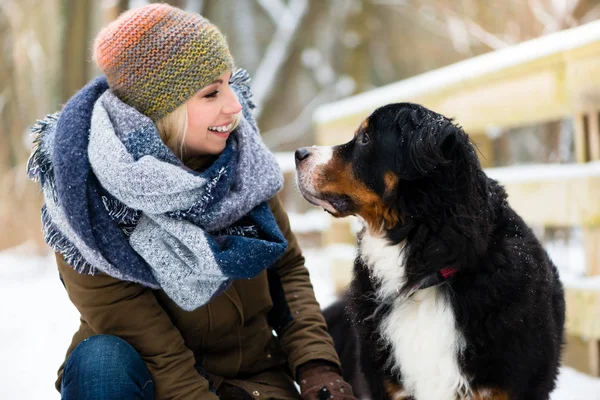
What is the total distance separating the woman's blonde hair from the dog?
0.44m

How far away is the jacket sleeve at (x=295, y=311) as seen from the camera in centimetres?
220

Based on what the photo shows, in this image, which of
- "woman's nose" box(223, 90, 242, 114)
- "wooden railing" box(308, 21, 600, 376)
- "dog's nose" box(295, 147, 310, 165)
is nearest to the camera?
"woman's nose" box(223, 90, 242, 114)

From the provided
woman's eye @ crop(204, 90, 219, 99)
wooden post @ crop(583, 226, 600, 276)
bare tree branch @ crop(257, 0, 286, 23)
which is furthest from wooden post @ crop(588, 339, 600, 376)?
bare tree branch @ crop(257, 0, 286, 23)

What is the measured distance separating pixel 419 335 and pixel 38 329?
3127 mm

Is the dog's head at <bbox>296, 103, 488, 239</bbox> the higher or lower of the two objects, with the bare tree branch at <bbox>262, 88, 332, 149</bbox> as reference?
higher

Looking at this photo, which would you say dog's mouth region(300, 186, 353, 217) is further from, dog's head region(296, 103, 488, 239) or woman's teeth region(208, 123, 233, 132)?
woman's teeth region(208, 123, 233, 132)

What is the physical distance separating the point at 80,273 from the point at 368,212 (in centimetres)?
90

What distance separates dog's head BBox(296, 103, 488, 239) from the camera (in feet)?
6.15

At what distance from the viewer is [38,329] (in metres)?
4.27

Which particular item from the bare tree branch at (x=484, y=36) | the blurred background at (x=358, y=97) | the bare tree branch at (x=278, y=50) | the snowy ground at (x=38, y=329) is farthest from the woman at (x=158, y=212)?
the bare tree branch at (x=278, y=50)

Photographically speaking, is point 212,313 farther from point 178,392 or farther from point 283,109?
point 283,109

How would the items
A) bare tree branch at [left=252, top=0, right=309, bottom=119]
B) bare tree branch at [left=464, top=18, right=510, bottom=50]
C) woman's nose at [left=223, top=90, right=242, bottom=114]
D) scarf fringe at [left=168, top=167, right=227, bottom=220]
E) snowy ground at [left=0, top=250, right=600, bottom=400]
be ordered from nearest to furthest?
scarf fringe at [left=168, top=167, right=227, bottom=220], woman's nose at [left=223, top=90, right=242, bottom=114], snowy ground at [left=0, top=250, right=600, bottom=400], bare tree branch at [left=464, top=18, right=510, bottom=50], bare tree branch at [left=252, top=0, right=309, bottom=119]

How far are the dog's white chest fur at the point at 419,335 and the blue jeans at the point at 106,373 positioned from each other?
756mm

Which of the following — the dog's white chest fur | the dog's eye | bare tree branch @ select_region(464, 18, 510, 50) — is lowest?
bare tree branch @ select_region(464, 18, 510, 50)
